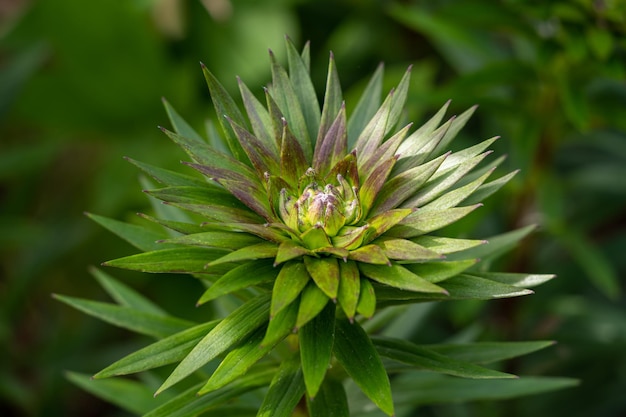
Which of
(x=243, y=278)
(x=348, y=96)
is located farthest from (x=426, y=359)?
(x=348, y=96)

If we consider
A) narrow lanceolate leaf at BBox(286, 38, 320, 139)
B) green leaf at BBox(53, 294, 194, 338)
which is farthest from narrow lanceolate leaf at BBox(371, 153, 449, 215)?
green leaf at BBox(53, 294, 194, 338)

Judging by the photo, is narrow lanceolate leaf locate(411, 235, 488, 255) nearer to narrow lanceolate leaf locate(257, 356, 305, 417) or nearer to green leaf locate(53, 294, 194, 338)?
narrow lanceolate leaf locate(257, 356, 305, 417)

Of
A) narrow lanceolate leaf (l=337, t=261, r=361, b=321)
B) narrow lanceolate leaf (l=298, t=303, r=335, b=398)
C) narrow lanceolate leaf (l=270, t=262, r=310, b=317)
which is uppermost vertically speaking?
narrow lanceolate leaf (l=270, t=262, r=310, b=317)

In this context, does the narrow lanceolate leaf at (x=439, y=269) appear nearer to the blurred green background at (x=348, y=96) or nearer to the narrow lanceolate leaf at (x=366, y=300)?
the narrow lanceolate leaf at (x=366, y=300)

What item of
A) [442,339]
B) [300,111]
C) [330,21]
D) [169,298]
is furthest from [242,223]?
[330,21]

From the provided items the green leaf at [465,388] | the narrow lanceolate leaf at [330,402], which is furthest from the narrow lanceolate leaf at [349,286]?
the green leaf at [465,388]
